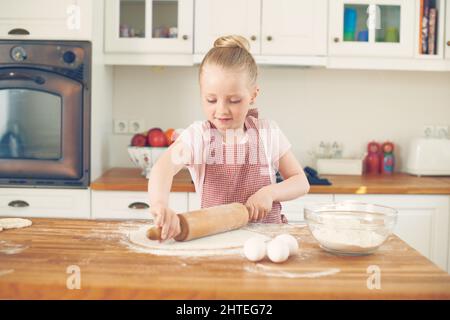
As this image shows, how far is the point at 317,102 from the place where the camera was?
3094 mm

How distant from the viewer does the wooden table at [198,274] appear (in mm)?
906

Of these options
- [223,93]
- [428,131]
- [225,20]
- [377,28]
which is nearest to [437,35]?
[377,28]

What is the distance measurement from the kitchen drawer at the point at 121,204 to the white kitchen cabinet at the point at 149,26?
0.68 m

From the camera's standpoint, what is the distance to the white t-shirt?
161cm

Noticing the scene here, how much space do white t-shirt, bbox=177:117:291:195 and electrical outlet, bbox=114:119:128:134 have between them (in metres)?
1.48

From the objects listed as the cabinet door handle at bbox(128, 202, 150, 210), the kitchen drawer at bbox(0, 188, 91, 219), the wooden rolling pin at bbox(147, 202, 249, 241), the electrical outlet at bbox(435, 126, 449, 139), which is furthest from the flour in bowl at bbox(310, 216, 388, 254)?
the electrical outlet at bbox(435, 126, 449, 139)

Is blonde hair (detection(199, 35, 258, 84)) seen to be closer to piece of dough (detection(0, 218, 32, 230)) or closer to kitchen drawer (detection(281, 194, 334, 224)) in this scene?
piece of dough (detection(0, 218, 32, 230))

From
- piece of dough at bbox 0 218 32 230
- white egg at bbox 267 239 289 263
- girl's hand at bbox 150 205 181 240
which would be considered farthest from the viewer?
piece of dough at bbox 0 218 32 230

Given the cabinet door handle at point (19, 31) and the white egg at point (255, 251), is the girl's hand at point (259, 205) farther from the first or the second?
the cabinet door handle at point (19, 31)

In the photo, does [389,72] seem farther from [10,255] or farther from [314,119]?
[10,255]

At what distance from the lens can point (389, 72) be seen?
3.09 meters

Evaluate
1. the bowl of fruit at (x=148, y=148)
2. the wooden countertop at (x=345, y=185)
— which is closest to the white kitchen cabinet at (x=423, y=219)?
the wooden countertop at (x=345, y=185)

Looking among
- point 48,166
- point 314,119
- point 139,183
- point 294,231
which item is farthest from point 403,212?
point 48,166

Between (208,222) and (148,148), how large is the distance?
4.82 feet
